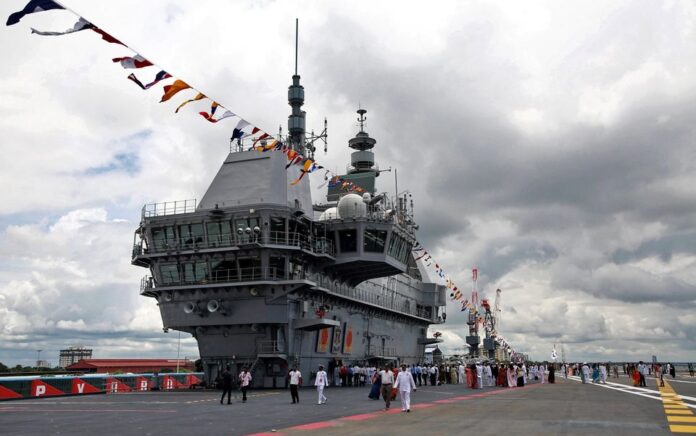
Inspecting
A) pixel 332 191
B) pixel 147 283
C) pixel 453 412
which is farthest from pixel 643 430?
pixel 332 191

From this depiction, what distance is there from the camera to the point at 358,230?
143ft

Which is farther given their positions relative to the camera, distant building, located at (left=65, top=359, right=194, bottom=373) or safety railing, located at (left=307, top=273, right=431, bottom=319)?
distant building, located at (left=65, top=359, right=194, bottom=373)

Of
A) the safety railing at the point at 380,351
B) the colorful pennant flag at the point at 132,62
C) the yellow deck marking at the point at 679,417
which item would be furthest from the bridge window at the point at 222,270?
the yellow deck marking at the point at 679,417

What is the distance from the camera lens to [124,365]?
246ft

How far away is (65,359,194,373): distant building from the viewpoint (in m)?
67.6

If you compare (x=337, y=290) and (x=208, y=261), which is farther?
(x=337, y=290)

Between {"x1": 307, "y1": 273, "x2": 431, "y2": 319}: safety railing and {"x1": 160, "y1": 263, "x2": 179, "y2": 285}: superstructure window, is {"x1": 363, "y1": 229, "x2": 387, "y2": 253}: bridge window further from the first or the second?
{"x1": 160, "y1": 263, "x2": 179, "y2": 285}: superstructure window

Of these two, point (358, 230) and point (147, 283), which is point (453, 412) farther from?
point (147, 283)

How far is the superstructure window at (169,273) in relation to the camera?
4050 cm

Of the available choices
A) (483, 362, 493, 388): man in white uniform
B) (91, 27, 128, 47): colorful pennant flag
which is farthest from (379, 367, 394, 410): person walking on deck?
(483, 362, 493, 388): man in white uniform

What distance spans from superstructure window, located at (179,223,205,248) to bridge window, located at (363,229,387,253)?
38.8 ft

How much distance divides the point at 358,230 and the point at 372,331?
11.6 meters

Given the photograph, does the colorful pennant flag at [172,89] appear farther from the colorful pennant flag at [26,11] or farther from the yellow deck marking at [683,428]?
the yellow deck marking at [683,428]

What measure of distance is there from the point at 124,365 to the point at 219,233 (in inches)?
1729
